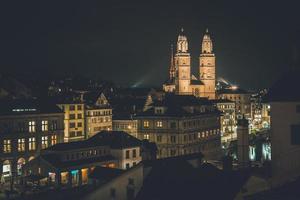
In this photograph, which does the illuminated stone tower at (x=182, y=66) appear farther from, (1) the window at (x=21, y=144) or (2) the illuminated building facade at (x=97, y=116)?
(1) the window at (x=21, y=144)

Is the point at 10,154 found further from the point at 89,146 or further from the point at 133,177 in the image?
the point at 133,177

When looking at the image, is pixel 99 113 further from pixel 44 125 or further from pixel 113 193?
pixel 113 193

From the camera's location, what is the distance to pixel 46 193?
151 ft

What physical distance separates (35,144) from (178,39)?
10601cm

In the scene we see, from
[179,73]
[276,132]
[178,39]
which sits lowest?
[276,132]

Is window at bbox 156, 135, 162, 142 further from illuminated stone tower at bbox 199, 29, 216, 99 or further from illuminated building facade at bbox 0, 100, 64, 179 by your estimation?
illuminated stone tower at bbox 199, 29, 216, 99

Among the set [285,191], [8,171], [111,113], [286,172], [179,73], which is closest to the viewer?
[285,191]

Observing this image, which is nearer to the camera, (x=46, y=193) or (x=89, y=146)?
(x=46, y=193)

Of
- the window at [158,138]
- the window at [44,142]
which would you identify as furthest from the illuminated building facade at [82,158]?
the window at [158,138]

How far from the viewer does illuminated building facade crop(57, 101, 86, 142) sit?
89.8m

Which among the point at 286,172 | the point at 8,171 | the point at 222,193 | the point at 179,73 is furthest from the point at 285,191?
the point at 179,73

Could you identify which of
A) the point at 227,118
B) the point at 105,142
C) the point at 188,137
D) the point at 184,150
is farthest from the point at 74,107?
the point at 227,118

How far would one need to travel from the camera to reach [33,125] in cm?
7381

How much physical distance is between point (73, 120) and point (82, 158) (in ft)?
103
